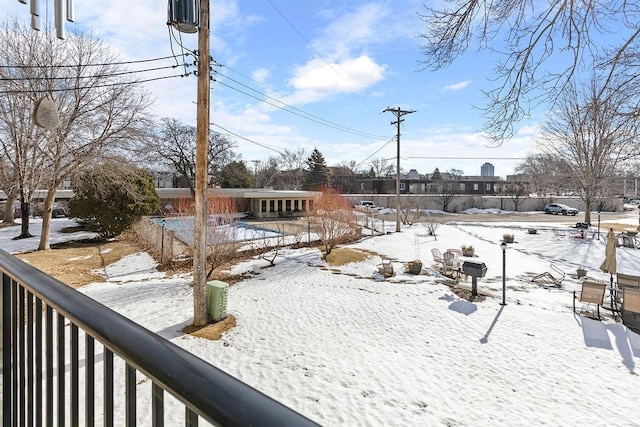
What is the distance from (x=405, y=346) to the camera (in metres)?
7.03

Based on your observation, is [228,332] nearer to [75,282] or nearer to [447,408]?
[447,408]

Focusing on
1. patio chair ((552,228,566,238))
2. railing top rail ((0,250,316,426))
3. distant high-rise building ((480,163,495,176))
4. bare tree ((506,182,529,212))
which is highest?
distant high-rise building ((480,163,495,176))

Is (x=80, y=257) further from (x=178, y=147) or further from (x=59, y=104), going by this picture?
(x=178, y=147)

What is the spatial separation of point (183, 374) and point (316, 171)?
5022 cm

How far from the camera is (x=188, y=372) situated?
2.03 feet

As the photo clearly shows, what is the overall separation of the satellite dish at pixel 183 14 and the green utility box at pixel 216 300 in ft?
17.6

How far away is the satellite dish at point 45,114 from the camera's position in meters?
7.33

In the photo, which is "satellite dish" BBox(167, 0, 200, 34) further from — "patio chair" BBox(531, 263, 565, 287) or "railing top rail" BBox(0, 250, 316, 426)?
"patio chair" BBox(531, 263, 565, 287)

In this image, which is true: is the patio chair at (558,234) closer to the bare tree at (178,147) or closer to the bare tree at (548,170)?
the bare tree at (548,170)

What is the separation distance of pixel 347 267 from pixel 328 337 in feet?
21.3

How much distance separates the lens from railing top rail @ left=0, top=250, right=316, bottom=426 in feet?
1.70

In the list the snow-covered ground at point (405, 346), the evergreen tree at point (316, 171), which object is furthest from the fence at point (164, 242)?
the evergreen tree at point (316, 171)

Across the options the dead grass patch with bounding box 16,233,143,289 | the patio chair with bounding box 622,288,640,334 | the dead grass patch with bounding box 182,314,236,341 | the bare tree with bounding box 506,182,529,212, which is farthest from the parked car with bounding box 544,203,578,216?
the dead grass patch with bounding box 182,314,236,341

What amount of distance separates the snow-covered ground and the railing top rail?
2.79 metres
